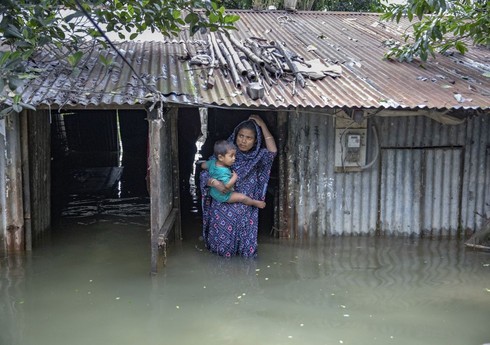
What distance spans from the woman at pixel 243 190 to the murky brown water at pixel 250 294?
0.25m

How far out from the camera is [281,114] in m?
7.11

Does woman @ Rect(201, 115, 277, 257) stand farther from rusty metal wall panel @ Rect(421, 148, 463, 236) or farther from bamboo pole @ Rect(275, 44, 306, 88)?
rusty metal wall panel @ Rect(421, 148, 463, 236)

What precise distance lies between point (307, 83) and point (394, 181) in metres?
1.98

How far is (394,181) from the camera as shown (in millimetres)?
7410

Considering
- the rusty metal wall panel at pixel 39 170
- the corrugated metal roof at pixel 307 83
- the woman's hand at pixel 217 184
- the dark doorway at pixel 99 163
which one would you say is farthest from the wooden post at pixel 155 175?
the dark doorway at pixel 99 163

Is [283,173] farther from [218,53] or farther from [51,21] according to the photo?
[51,21]

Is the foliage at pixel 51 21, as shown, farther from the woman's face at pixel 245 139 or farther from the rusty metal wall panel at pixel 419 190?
the rusty metal wall panel at pixel 419 190

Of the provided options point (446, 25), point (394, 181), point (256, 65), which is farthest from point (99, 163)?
point (446, 25)

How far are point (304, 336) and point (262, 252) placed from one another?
7.76 ft

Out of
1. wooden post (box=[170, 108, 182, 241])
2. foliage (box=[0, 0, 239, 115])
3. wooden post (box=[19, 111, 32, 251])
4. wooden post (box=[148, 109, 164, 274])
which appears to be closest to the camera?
foliage (box=[0, 0, 239, 115])

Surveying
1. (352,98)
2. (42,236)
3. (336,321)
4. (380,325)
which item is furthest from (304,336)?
(42,236)

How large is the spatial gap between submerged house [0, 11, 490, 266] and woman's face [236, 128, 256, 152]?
363 mm

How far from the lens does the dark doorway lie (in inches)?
386

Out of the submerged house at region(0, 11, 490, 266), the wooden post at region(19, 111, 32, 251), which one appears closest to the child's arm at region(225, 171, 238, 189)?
the submerged house at region(0, 11, 490, 266)
